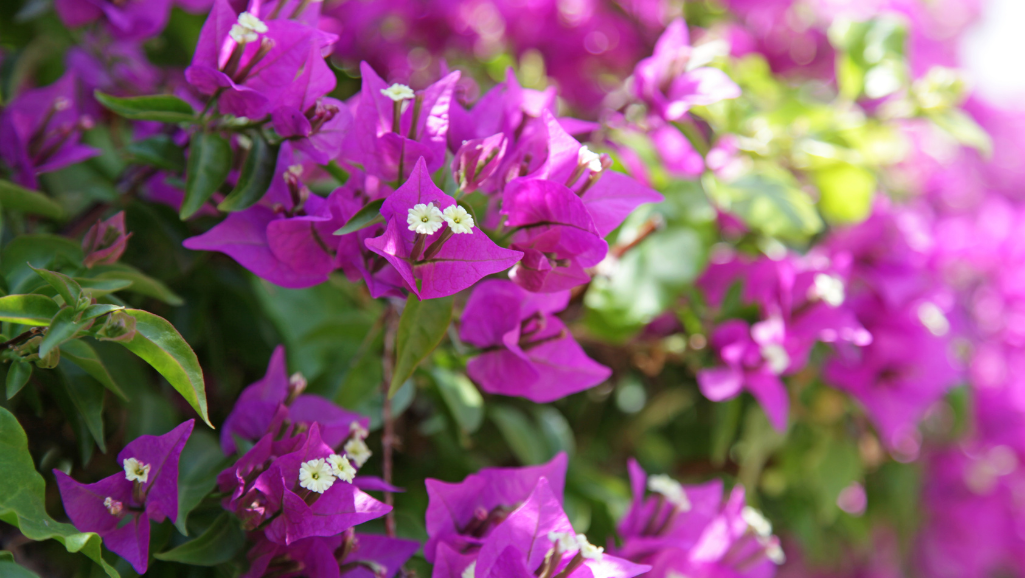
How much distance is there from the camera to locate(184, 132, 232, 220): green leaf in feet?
1.68

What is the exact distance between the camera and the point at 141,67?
78 cm

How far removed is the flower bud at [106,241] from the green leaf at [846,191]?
0.79 meters

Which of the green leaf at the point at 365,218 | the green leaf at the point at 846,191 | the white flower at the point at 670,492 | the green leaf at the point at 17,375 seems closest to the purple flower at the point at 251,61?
the green leaf at the point at 365,218

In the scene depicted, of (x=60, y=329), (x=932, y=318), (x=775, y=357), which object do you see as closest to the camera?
(x=60, y=329)

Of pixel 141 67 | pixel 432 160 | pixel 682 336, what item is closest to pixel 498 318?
pixel 432 160

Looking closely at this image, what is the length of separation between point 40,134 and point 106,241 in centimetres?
18

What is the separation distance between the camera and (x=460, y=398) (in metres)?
0.66

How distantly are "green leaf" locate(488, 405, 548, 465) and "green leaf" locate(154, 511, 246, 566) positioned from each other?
0.31 m

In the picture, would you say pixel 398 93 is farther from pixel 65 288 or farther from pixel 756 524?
pixel 756 524

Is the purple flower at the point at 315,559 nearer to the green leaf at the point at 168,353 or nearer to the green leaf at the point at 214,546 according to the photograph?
the green leaf at the point at 214,546

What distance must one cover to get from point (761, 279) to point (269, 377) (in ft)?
1.73

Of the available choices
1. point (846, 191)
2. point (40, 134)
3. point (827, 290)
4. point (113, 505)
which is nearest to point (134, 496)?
point (113, 505)

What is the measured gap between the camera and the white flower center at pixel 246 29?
485mm

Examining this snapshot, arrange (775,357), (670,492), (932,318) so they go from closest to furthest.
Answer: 1. (670,492)
2. (775,357)
3. (932,318)
